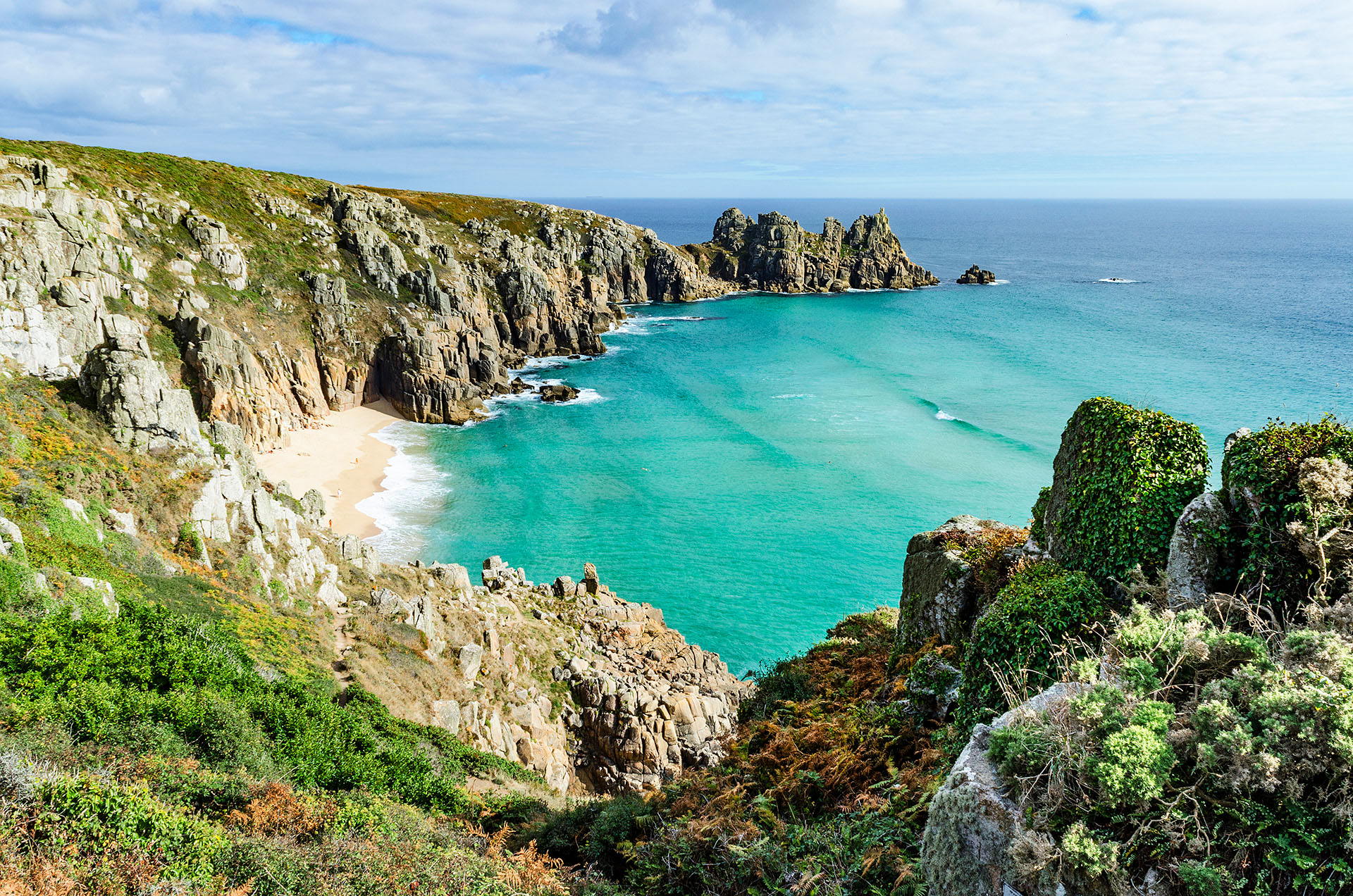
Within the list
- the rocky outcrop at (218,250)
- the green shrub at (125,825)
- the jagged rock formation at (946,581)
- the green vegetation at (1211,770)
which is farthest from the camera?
the rocky outcrop at (218,250)

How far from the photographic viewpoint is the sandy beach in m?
46.5

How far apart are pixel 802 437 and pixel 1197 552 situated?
2105 inches

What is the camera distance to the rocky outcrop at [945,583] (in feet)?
45.9

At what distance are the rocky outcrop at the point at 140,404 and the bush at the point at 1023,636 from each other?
27.4 meters

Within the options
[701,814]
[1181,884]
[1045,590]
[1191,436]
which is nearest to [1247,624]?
[1045,590]

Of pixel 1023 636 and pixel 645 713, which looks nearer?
pixel 1023 636

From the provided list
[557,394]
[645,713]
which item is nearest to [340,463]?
[557,394]

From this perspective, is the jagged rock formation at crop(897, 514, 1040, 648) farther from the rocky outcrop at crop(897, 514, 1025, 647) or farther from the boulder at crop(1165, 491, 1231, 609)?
the boulder at crop(1165, 491, 1231, 609)

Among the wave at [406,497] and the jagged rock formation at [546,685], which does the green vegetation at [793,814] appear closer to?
the jagged rock formation at [546,685]

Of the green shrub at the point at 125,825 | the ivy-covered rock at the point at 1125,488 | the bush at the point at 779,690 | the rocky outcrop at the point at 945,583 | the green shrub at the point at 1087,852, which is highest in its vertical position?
the ivy-covered rock at the point at 1125,488

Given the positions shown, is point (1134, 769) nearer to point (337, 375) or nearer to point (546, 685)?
point (546, 685)

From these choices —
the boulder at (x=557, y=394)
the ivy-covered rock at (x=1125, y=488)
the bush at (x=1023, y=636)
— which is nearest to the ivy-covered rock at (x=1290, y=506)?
the ivy-covered rock at (x=1125, y=488)

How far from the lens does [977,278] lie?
14550 cm

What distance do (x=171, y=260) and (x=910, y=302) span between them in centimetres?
11108
